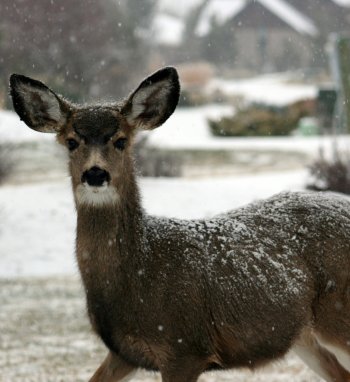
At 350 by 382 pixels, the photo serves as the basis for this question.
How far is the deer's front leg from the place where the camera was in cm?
541

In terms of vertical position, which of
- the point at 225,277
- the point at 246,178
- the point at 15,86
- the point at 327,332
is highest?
the point at 15,86

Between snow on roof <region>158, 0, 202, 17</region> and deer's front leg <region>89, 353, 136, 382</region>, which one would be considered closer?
deer's front leg <region>89, 353, 136, 382</region>

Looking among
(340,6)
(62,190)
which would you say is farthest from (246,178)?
(340,6)

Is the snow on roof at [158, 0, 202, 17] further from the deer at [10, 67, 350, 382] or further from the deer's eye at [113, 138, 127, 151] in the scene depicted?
the deer's eye at [113, 138, 127, 151]

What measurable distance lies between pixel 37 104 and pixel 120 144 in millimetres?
610

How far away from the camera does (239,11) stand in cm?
8281

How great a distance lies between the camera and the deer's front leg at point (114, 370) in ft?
17.8

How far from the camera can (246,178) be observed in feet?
69.2

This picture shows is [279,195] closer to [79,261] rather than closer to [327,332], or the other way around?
[327,332]

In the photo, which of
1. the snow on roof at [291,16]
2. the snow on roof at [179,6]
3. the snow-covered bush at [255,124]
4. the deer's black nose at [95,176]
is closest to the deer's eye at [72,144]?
the deer's black nose at [95,176]

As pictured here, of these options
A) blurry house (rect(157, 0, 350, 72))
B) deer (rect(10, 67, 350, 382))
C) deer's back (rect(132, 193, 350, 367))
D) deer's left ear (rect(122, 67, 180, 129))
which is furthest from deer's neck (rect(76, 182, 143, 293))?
blurry house (rect(157, 0, 350, 72))

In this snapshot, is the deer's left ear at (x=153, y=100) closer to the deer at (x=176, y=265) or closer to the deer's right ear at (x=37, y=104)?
the deer at (x=176, y=265)

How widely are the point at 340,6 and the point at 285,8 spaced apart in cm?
614

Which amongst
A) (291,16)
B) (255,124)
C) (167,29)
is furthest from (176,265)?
(291,16)
